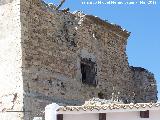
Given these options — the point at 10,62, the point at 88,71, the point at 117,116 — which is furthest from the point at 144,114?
the point at 88,71

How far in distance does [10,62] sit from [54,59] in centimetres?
191

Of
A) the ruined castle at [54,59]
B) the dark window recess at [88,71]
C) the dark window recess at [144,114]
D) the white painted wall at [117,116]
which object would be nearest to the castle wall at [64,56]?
the ruined castle at [54,59]

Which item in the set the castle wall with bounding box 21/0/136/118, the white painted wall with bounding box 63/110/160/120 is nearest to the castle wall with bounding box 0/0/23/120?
the castle wall with bounding box 21/0/136/118

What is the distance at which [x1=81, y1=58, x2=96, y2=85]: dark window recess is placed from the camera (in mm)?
18062

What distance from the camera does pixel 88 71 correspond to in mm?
18391

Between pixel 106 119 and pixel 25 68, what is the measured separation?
428 centimetres

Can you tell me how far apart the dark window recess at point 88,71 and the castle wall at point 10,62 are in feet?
12.1

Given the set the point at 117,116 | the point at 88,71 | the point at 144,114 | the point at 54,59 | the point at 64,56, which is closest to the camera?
the point at 144,114

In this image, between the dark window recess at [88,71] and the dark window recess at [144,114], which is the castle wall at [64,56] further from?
the dark window recess at [144,114]

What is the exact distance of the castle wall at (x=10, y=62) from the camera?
14.8m

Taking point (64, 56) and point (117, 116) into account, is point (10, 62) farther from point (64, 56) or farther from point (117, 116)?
point (117, 116)

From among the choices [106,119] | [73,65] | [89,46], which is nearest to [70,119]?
[106,119]

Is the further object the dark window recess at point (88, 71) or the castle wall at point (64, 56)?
the dark window recess at point (88, 71)

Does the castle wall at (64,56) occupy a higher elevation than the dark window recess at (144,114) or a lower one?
higher
